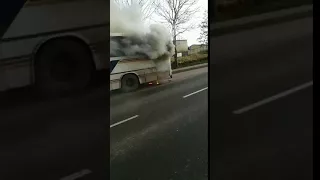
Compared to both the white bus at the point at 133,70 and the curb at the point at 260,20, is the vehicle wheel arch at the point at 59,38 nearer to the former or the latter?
the white bus at the point at 133,70

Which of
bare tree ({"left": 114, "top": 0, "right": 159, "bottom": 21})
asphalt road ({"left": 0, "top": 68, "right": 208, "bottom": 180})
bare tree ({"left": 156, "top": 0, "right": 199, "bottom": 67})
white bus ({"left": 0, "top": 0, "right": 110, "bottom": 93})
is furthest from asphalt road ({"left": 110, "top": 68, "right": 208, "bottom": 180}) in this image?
bare tree ({"left": 114, "top": 0, "right": 159, "bottom": 21})

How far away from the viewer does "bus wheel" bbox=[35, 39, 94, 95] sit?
2.42 meters

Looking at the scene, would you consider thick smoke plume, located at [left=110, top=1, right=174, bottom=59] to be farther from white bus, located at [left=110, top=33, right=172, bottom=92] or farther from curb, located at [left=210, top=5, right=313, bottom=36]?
curb, located at [left=210, top=5, right=313, bottom=36]

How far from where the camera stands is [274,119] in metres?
2.47

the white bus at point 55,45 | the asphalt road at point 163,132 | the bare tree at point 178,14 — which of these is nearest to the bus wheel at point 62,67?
the white bus at point 55,45

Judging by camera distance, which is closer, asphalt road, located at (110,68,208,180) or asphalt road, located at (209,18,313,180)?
asphalt road, located at (209,18,313,180)

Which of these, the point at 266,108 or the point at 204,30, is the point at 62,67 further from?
the point at 266,108

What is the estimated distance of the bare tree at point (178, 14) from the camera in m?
2.70

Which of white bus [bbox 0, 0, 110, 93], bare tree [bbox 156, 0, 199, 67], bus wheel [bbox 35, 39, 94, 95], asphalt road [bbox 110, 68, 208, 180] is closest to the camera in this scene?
white bus [bbox 0, 0, 110, 93]

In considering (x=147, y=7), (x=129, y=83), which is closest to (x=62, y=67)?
(x=129, y=83)

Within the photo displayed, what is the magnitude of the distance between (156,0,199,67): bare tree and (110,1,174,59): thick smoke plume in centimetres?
7

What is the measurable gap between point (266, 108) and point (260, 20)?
0.67 metres

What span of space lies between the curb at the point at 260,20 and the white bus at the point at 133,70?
19.3 inches
